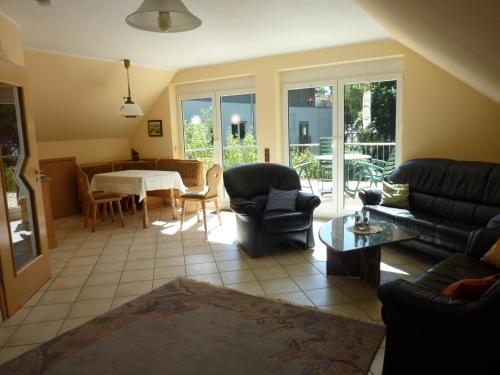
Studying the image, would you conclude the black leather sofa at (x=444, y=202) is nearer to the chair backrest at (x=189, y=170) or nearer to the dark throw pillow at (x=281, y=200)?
the dark throw pillow at (x=281, y=200)

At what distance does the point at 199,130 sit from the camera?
6.87m

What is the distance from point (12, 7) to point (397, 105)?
4495 millimetres

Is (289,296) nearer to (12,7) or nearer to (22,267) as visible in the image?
(22,267)

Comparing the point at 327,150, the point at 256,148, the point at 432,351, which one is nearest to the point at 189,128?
the point at 256,148

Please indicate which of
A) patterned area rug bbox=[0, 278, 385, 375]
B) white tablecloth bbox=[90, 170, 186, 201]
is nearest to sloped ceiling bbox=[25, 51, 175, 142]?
white tablecloth bbox=[90, 170, 186, 201]

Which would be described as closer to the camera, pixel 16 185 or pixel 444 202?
pixel 16 185

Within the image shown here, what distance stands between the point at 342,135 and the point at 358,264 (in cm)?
260

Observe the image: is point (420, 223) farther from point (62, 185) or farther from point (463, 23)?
point (62, 185)

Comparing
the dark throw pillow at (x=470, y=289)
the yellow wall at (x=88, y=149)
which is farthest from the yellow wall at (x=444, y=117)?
the yellow wall at (x=88, y=149)

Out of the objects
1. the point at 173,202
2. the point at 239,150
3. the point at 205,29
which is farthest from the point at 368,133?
the point at 173,202

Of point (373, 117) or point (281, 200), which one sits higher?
point (373, 117)

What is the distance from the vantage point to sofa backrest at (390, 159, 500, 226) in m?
3.73

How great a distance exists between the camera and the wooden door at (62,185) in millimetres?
6215

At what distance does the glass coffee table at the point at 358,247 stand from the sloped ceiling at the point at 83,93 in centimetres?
413
